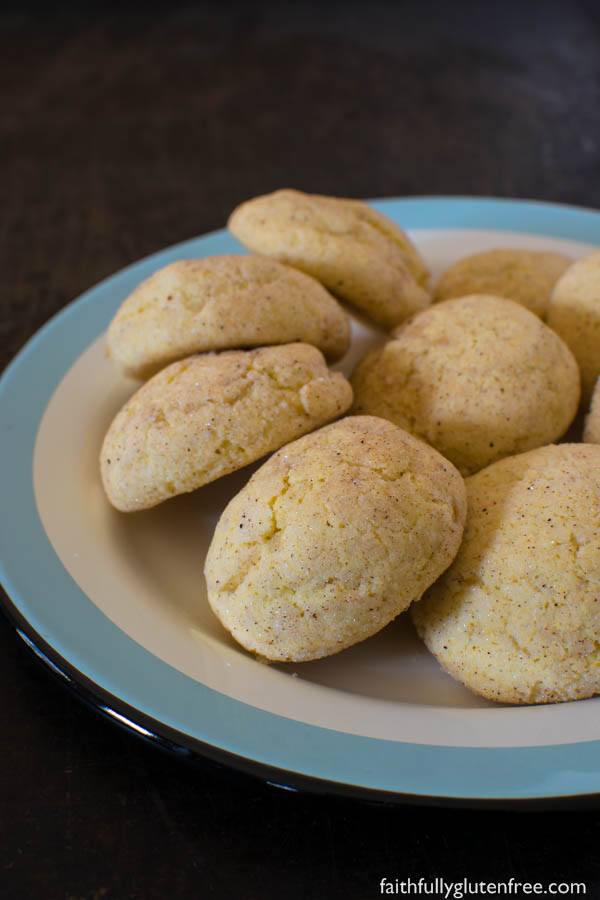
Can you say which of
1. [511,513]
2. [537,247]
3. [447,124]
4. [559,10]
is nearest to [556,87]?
[447,124]

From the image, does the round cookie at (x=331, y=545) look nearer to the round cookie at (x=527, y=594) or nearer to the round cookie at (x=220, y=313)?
the round cookie at (x=527, y=594)

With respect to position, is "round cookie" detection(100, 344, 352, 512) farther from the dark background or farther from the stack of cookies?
the dark background

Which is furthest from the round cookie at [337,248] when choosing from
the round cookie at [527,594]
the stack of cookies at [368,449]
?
the round cookie at [527,594]

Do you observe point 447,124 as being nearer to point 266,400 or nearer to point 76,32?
point 76,32

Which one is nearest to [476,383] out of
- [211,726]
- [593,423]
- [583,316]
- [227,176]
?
[593,423]

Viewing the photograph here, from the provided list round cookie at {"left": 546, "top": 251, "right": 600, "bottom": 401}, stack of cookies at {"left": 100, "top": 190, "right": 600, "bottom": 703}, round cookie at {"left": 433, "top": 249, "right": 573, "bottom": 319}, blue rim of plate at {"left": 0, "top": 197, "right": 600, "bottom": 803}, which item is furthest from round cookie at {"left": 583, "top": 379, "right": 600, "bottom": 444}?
blue rim of plate at {"left": 0, "top": 197, "right": 600, "bottom": 803}

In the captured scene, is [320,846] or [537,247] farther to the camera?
[537,247]

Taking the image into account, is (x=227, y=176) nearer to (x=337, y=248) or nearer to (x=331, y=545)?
(x=337, y=248)

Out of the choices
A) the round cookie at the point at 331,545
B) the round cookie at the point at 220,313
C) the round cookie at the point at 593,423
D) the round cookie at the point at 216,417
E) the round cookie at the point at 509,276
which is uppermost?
the round cookie at the point at 220,313
